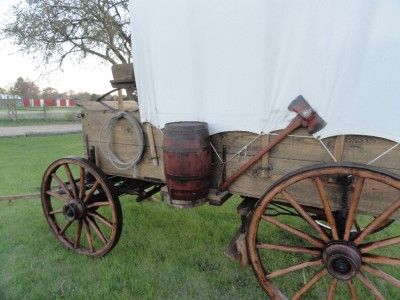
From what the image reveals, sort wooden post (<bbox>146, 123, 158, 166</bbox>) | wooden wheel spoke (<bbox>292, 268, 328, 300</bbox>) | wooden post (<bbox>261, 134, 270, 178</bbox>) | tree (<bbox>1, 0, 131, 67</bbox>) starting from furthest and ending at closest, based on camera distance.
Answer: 1. tree (<bbox>1, 0, 131, 67</bbox>)
2. wooden post (<bbox>146, 123, 158, 166</bbox>)
3. wooden post (<bbox>261, 134, 270, 178</bbox>)
4. wooden wheel spoke (<bbox>292, 268, 328, 300</bbox>)

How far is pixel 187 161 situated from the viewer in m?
2.49

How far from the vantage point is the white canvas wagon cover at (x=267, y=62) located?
6.46ft

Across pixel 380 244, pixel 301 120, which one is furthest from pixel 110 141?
pixel 380 244

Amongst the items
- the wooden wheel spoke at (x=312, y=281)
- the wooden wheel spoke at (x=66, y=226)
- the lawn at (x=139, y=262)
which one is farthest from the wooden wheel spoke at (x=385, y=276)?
the wooden wheel spoke at (x=66, y=226)

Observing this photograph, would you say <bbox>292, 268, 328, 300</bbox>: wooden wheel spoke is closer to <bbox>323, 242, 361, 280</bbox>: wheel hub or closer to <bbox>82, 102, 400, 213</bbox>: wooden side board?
<bbox>323, 242, 361, 280</bbox>: wheel hub

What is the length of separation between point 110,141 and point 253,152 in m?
1.41

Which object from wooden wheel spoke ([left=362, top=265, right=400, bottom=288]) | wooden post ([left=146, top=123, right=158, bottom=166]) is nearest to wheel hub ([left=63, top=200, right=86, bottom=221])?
wooden post ([left=146, top=123, right=158, bottom=166])

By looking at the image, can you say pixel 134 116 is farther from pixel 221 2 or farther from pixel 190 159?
pixel 221 2

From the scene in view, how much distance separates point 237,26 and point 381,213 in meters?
Result: 1.47

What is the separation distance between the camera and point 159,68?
2695mm

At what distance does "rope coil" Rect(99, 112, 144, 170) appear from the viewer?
2977 millimetres

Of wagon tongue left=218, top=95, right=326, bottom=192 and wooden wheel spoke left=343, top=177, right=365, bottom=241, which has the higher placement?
wagon tongue left=218, top=95, right=326, bottom=192

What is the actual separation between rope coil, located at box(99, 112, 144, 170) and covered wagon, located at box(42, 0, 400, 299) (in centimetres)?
1

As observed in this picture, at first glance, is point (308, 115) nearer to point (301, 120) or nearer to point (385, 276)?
point (301, 120)
